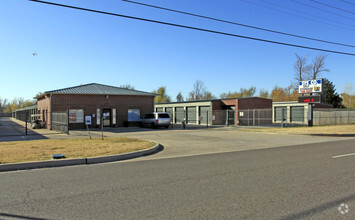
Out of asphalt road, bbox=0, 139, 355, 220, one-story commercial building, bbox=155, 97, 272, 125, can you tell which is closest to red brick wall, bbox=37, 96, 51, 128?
one-story commercial building, bbox=155, 97, 272, 125

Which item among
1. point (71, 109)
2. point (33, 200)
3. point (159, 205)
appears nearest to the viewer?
point (159, 205)

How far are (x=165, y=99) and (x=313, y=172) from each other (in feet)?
271

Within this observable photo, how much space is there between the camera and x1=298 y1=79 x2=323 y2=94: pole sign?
98.0 feet

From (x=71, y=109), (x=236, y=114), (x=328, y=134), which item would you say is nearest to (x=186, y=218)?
(x=328, y=134)

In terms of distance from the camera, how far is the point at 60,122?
23359 mm

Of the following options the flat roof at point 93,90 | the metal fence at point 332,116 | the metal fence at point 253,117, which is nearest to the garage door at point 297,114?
the metal fence at point 332,116

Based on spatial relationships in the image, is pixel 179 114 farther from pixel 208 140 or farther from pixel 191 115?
pixel 208 140

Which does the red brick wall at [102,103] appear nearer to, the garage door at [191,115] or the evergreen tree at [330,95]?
the garage door at [191,115]

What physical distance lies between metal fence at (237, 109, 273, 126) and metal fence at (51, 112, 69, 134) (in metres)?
20.9

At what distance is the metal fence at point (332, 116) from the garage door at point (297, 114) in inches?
208

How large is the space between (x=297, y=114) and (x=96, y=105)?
30826 millimetres

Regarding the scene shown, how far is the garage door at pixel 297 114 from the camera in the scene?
4153 centimetres

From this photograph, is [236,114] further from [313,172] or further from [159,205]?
[159,205]

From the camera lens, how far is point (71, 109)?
27.7 metres
